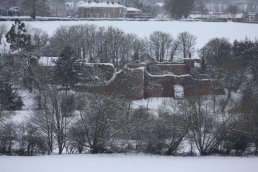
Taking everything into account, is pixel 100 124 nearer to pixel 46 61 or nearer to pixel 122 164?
pixel 122 164

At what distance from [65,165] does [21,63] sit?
18317 mm

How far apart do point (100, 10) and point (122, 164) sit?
180ft

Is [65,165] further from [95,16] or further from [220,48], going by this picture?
[95,16]

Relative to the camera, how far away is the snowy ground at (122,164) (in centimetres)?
1623

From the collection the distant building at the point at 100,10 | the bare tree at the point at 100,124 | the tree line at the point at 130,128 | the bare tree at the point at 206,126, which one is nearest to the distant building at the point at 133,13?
the distant building at the point at 100,10

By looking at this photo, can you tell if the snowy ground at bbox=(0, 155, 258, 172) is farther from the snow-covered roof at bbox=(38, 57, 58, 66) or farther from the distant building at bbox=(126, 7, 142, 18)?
the distant building at bbox=(126, 7, 142, 18)

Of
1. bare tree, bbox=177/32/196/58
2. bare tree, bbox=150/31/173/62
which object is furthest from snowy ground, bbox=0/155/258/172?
bare tree, bbox=177/32/196/58

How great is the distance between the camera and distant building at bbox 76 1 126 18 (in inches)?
2715

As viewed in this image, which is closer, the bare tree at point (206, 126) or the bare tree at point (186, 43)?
the bare tree at point (206, 126)

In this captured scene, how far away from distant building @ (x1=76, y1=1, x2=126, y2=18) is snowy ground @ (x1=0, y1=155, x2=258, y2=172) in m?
52.8

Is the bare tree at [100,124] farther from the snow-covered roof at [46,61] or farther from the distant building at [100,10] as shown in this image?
the distant building at [100,10]

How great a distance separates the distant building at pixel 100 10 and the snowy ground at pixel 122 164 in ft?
173

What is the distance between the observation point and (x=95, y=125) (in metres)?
20.2

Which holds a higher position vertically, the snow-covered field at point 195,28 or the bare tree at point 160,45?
the snow-covered field at point 195,28
